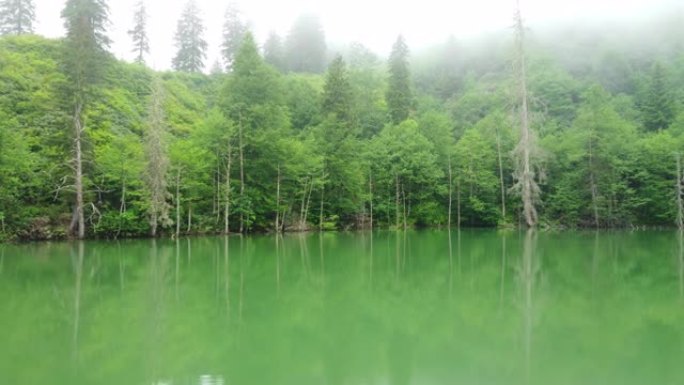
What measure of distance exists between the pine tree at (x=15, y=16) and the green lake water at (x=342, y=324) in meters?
47.2

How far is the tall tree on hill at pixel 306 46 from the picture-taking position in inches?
2901

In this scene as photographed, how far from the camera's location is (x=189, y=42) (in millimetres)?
65250

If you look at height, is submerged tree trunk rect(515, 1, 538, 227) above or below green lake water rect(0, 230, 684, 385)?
above

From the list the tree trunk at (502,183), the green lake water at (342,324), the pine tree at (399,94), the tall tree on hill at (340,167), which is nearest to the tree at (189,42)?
the pine tree at (399,94)

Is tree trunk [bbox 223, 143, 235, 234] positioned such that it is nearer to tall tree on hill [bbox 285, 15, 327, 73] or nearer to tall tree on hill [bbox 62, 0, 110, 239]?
tall tree on hill [bbox 62, 0, 110, 239]

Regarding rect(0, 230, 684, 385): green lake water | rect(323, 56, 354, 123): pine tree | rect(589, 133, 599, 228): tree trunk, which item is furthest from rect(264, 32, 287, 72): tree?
rect(0, 230, 684, 385): green lake water

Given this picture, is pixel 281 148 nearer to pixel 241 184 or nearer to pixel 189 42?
pixel 241 184

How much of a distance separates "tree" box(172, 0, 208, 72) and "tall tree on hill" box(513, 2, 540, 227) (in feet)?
131

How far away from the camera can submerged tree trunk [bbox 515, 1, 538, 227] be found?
121 ft

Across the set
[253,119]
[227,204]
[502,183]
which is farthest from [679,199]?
[227,204]

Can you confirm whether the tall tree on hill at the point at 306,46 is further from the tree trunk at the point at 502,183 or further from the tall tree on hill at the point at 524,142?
the tall tree on hill at the point at 524,142

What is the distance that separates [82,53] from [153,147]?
19.7 feet

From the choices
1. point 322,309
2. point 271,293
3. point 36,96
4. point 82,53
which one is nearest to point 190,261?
point 271,293

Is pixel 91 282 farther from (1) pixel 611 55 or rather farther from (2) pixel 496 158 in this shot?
(1) pixel 611 55
